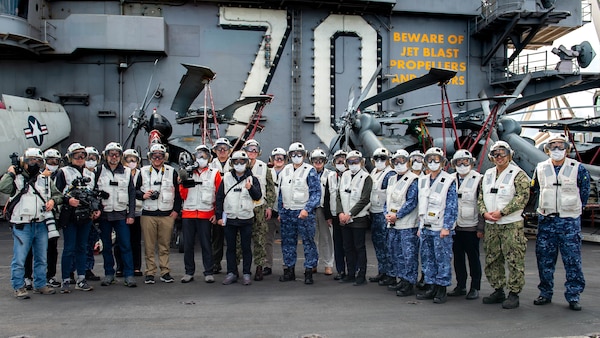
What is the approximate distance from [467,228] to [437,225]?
446mm

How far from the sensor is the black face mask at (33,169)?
6.16m

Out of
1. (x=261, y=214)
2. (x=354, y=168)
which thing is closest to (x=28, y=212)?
(x=261, y=214)

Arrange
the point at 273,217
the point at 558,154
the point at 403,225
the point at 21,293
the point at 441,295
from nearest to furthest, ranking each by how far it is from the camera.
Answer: the point at 558,154, the point at 441,295, the point at 21,293, the point at 403,225, the point at 273,217

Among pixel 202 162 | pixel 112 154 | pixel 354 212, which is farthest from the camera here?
pixel 202 162

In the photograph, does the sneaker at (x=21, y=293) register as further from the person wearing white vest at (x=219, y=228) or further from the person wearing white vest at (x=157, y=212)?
the person wearing white vest at (x=219, y=228)

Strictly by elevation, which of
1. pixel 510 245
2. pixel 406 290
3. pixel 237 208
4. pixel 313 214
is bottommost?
pixel 406 290

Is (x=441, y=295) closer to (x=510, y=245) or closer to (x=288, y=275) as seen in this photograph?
(x=510, y=245)

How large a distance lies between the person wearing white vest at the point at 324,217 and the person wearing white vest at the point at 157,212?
6.97 ft

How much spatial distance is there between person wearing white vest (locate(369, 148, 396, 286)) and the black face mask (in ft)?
14.1

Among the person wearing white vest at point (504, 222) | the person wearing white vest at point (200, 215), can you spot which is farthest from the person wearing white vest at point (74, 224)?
the person wearing white vest at point (504, 222)

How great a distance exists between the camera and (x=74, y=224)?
6.57 metres

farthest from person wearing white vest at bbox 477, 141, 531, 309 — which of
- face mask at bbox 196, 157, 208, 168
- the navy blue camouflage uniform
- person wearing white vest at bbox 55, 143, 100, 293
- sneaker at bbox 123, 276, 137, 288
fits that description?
person wearing white vest at bbox 55, 143, 100, 293

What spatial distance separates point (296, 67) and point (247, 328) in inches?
505

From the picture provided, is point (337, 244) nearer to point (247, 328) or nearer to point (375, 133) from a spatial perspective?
point (247, 328)
